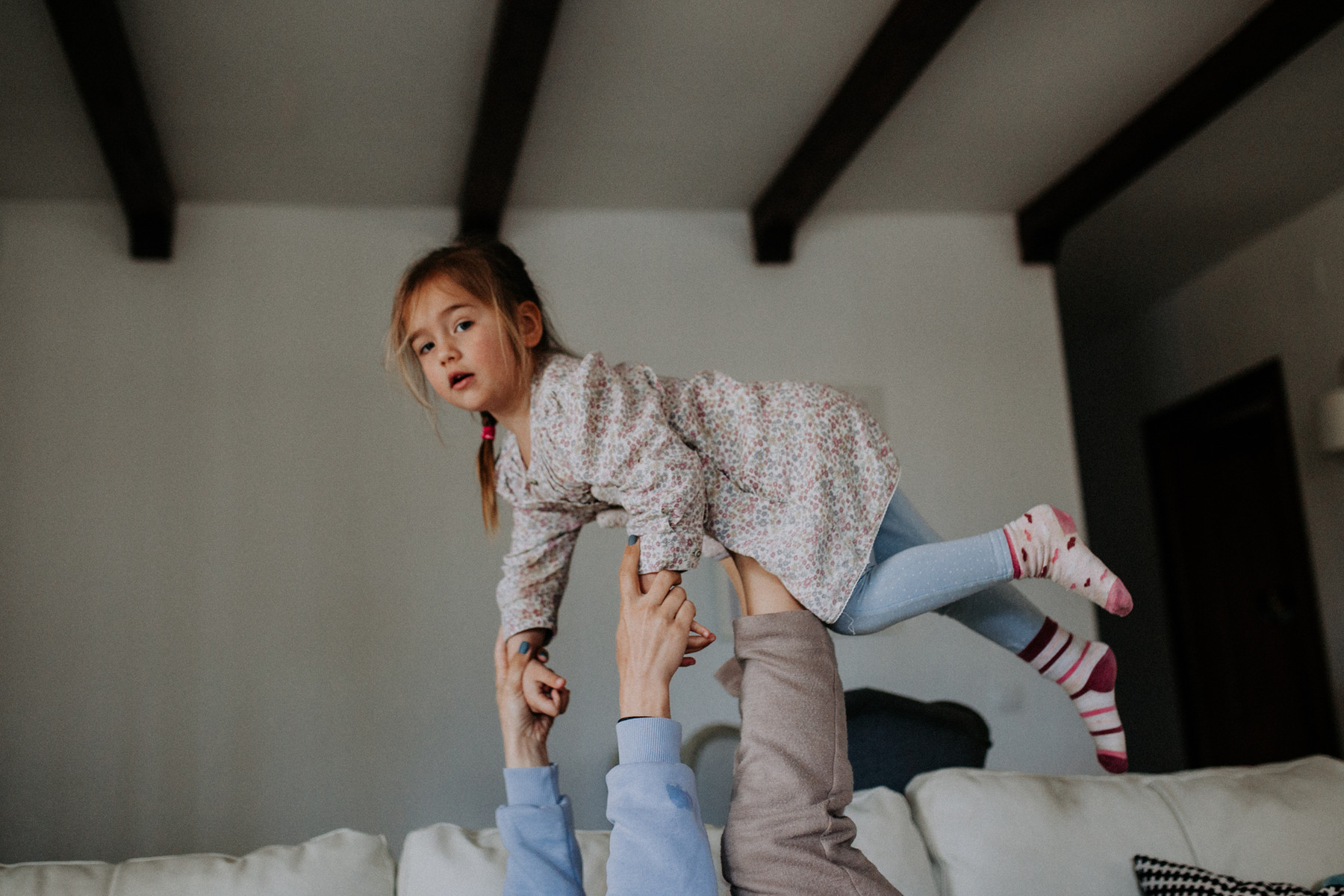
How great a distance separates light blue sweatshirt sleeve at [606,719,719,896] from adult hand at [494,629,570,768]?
12.3 inches

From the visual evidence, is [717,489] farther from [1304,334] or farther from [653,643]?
[1304,334]

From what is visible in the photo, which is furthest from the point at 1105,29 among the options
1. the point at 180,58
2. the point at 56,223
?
the point at 56,223

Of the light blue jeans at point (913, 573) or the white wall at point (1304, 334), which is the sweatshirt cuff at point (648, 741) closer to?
the light blue jeans at point (913, 573)

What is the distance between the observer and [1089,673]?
5.18 ft

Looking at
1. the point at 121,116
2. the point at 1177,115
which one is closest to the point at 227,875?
the point at 121,116

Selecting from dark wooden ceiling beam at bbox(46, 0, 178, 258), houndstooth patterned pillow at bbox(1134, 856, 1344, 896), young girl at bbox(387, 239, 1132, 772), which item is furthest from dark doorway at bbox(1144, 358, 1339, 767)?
dark wooden ceiling beam at bbox(46, 0, 178, 258)

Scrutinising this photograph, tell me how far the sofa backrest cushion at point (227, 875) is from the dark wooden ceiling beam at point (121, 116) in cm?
206

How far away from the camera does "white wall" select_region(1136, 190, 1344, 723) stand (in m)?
3.96

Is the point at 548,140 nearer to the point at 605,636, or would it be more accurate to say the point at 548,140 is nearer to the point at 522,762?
the point at 605,636

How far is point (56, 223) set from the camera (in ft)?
11.7

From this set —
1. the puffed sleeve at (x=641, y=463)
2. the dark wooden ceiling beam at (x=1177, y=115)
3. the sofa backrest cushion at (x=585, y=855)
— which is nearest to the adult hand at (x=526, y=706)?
the sofa backrest cushion at (x=585, y=855)

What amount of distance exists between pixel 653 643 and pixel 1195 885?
3.08 ft

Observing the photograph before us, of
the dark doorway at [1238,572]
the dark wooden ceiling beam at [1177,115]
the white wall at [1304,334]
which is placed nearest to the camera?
the dark wooden ceiling beam at [1177,115]

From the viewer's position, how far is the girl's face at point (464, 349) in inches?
58.5
